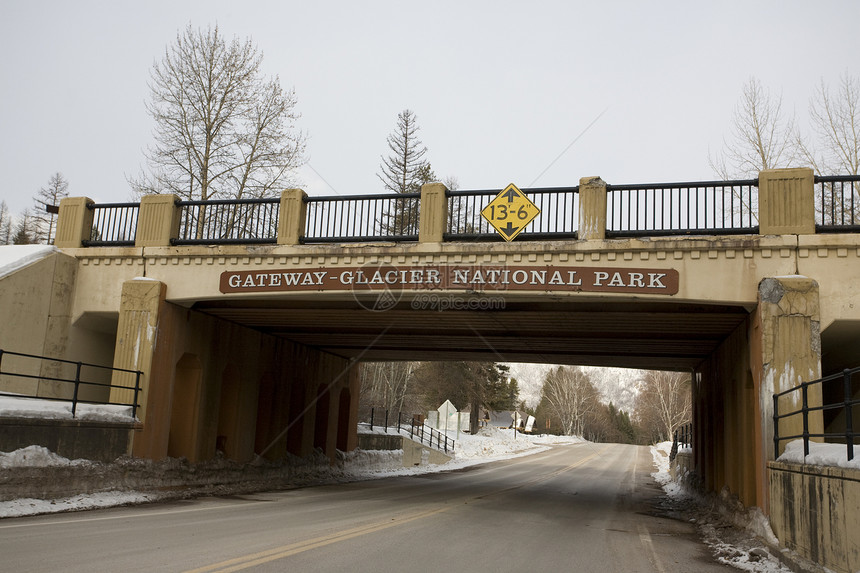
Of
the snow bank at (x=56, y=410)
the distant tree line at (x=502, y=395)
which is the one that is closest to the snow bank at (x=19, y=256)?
the snow bank at (x=56, y=410)

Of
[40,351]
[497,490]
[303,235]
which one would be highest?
[303,235]

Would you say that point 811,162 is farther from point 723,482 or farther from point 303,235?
point 303,235

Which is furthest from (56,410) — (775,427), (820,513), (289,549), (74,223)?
(775,427)

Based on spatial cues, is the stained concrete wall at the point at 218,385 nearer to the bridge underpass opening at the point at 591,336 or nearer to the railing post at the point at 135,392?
the railing post at the point at 135,392

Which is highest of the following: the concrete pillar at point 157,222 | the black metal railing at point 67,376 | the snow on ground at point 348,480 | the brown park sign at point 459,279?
the concrete pillar at point 157,222

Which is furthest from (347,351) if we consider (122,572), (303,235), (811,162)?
(811,162)

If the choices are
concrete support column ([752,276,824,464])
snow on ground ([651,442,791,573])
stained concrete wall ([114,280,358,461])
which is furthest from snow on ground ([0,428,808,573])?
concrete support column ([752,276,824,464])

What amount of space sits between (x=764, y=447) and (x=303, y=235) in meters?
10.6

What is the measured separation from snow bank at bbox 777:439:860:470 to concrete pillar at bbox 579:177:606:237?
17.4ft

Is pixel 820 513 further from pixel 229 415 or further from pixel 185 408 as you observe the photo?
pixel 229 415

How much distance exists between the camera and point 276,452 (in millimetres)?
21875

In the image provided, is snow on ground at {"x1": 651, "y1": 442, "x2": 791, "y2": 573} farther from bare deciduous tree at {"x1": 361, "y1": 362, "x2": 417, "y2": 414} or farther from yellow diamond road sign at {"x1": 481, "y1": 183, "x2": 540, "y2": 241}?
bare deciduous tree at {"x1": 361, "y1": 362, "x2": 417, "y2": 414}

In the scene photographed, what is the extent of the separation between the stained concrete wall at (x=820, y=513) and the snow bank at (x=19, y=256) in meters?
16.0

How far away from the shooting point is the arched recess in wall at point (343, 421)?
2750cm
